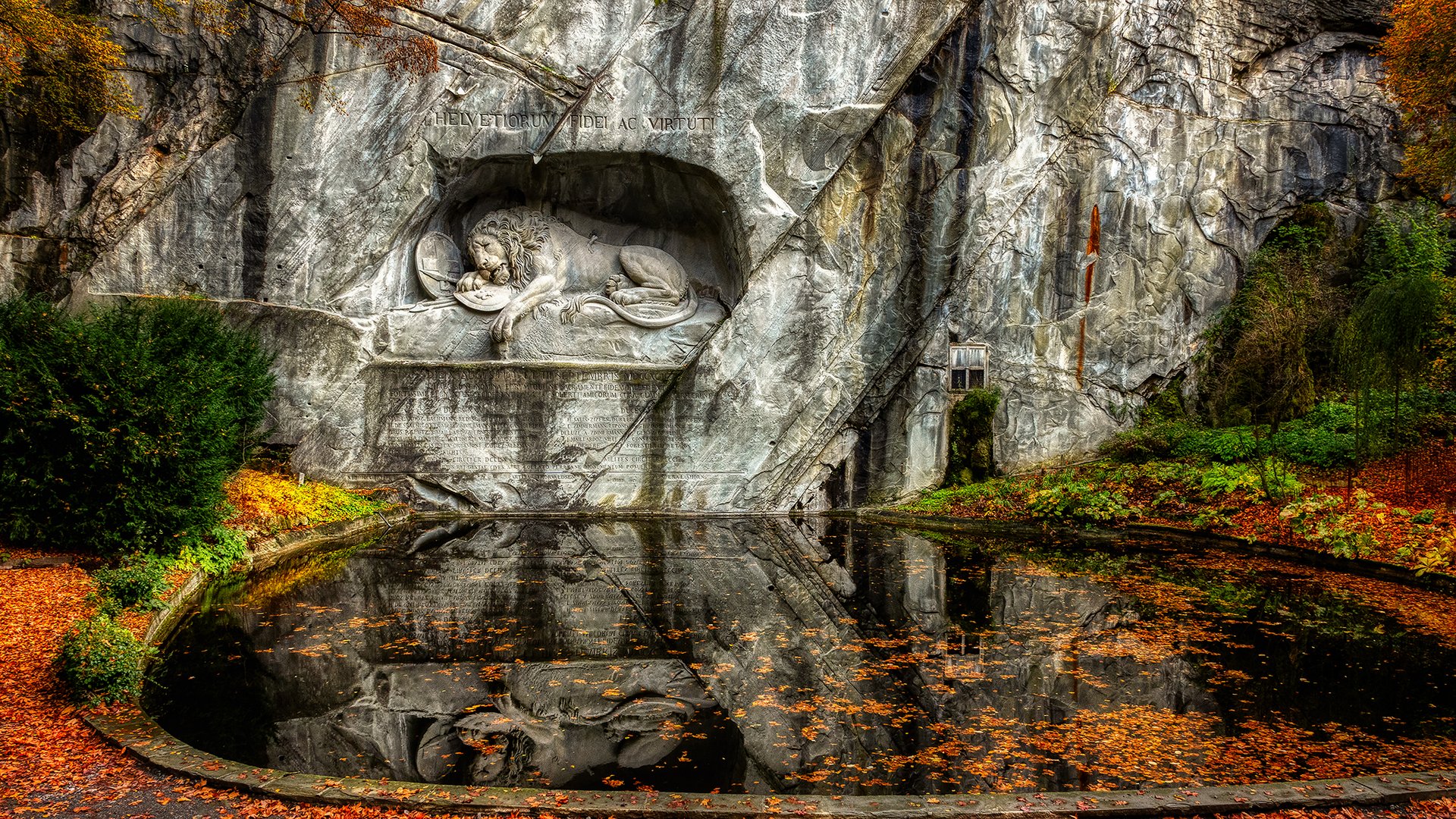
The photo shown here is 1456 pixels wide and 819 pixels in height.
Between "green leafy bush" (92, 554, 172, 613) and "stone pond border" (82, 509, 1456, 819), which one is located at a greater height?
"green leafy bush" (92, 554, 172, 613)

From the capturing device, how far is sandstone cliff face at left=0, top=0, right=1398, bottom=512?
12.3 meters

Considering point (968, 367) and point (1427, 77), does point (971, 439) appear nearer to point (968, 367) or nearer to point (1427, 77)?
point (968, 367)

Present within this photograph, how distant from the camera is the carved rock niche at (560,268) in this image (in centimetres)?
1371

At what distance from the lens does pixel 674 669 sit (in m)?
6.35

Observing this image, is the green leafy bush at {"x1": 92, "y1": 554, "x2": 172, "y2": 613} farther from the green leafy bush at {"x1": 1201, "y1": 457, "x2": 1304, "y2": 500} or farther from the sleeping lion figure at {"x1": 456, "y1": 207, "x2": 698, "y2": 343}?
the green leafy bush at {"x1": 1201, "y1": 457, "x2": 1304, "y2": 500}

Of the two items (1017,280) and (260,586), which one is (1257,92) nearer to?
(1017,280)

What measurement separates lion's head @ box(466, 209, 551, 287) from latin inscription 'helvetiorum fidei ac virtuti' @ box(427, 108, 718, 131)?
1.62m

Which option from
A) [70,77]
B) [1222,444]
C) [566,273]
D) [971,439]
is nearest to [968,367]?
[971,439]

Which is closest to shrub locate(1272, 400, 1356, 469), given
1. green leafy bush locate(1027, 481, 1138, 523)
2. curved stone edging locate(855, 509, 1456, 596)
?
curved stone edging locate(855, 509, 1456, 596)

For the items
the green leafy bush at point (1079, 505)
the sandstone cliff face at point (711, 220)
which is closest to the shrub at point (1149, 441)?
A: the sandstone cliff face at point (711, 220)

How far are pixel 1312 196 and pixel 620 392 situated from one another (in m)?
11.7

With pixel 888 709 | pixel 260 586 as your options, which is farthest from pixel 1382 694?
pixel 260 586

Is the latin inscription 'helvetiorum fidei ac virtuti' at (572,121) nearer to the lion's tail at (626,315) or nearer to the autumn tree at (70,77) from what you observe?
the lion's tail at (626,315)

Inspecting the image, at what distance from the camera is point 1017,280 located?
14.5m
